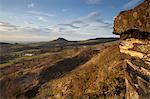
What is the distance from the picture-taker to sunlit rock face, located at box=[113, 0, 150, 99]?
29178 millimetres

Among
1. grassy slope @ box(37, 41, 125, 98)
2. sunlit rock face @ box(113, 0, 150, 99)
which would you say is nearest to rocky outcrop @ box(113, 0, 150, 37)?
sunlit rock face @ box(113, 0, 150, 99)

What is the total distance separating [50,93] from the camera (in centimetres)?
3838

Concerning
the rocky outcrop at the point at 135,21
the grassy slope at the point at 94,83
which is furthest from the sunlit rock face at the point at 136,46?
the grassy slope at the point at 94,83

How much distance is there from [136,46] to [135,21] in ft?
11.7

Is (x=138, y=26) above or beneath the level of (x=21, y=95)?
above

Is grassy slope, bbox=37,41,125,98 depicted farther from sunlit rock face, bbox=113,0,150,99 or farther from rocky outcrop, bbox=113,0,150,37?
rocky outcrop, bbox=113,0,150,37

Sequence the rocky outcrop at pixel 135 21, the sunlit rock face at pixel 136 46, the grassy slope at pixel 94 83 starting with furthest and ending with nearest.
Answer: the rocky outcrop at pixel 135 21 → the grassy slope at pixel 94 83 → the sunlit rock face at pixel 136 46

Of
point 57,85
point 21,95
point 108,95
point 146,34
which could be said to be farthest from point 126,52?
point 21,95

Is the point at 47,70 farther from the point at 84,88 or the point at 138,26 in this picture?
the point at 138,26

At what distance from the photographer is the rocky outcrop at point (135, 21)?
107ft

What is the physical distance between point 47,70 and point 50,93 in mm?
19534

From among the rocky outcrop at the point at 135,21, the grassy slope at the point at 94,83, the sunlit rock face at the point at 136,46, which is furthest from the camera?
the rocky outcrop at the point at 135,21

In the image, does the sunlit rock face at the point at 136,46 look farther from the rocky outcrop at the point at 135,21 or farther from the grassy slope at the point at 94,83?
the grassy slope at the point at 94,83

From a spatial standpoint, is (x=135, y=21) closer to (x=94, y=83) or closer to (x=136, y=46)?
(x=136, y=46)
